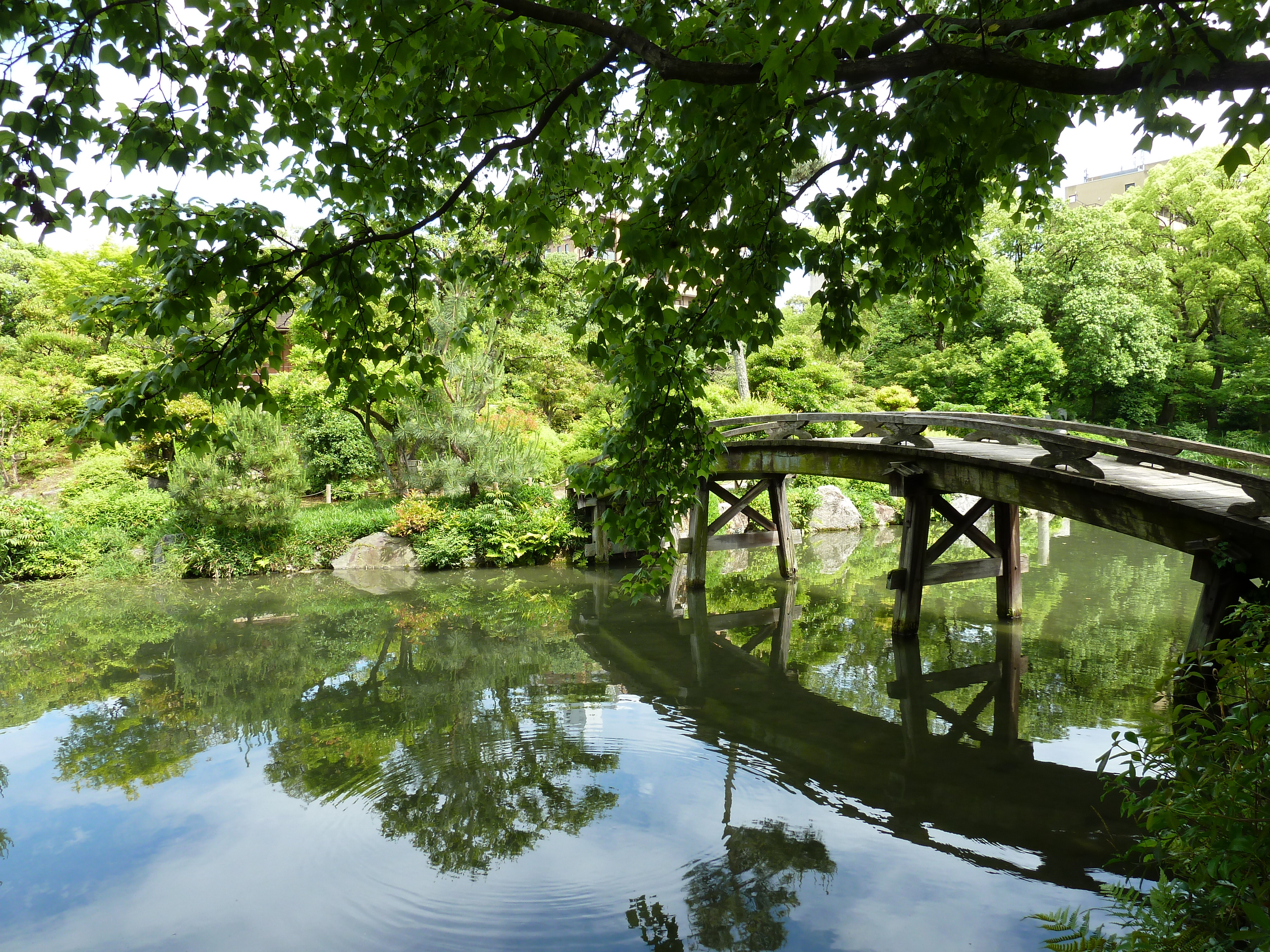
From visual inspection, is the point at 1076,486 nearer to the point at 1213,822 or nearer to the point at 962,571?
the point at 962,571

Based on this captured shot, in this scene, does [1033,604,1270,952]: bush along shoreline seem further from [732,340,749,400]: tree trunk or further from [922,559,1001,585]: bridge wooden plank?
[732,340,749,400]: tree trunk

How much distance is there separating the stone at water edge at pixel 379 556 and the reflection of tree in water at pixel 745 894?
497 inches

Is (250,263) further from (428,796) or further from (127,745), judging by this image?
(127,745)

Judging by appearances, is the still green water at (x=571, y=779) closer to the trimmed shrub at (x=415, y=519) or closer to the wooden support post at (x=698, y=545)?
the wooden support post at (x=698, y=545)

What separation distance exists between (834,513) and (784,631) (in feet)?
36.3

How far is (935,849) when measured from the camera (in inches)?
184

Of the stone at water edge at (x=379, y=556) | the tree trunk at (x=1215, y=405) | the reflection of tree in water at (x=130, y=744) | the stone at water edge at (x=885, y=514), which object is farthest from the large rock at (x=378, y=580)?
the tree trunk at (x=1215, y=405)

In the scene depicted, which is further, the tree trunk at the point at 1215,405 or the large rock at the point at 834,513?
the tree trunk at the point at 1215,405

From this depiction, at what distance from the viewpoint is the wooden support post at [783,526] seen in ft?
41.6

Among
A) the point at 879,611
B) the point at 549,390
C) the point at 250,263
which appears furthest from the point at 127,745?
the point at 549,390

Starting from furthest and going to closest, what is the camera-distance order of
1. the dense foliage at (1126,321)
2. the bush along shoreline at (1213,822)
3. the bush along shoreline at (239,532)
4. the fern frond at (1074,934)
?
the dense foliage at (1126,321)
the bush along shoreline at (239,532)
the fern frond at (1074,934)
the bush along shoreline at (1213,822)

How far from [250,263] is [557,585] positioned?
10.9m

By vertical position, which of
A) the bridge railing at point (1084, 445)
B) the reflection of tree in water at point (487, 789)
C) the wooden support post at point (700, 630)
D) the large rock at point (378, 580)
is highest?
the bridge railing at point (1084, 445)

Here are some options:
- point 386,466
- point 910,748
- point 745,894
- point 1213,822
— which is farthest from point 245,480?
point 1213,822
